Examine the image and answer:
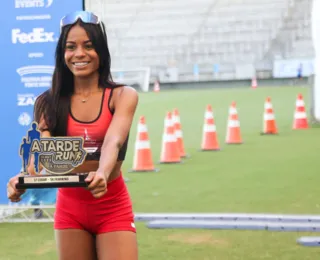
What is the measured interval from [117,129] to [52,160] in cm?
54

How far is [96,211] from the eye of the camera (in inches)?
162

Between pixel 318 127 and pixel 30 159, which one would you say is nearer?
pixel 30 159

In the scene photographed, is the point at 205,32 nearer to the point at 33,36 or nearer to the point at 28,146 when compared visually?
the point at 33,36

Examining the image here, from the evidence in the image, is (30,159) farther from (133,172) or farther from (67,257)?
(133,172)

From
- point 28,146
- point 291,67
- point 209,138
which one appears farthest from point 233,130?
point 291,67

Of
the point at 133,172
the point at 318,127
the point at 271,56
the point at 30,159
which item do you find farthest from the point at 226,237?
the point at 271,56

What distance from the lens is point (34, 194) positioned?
357 inches

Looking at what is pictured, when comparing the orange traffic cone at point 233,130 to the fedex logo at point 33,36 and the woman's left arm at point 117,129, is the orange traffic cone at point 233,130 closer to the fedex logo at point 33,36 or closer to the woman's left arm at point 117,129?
the fedex logo at point 33,36

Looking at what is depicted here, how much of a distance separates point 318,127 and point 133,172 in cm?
693

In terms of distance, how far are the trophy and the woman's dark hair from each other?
52 centimetres

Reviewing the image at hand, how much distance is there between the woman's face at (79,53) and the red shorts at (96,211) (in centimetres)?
56

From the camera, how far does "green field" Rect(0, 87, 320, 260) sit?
7297 millimetres

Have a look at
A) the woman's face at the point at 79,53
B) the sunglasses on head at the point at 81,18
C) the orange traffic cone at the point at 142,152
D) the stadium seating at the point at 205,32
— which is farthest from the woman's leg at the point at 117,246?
the stadium seating at the point at 205,32

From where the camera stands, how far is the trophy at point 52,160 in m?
3.46
